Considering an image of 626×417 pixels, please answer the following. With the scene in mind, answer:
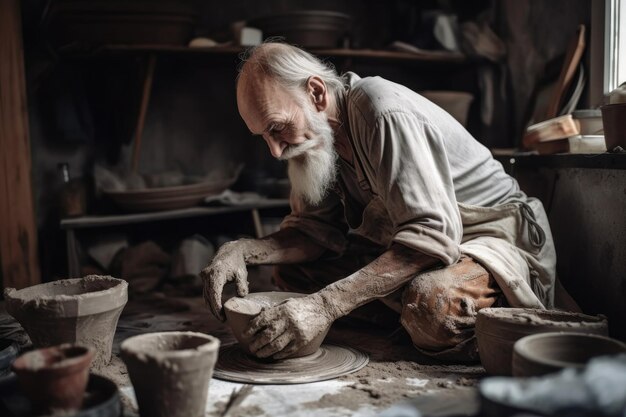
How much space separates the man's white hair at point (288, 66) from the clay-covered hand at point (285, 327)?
1.02m

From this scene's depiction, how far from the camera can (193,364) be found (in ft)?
6.53

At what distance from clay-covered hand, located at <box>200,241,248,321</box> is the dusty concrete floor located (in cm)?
35

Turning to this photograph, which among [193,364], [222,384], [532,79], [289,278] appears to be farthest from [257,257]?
[532,79]

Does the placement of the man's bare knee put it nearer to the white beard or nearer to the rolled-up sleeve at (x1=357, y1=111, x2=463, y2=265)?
the rolled-up sleeve at (x1=357, y1=111, x2=463, y2=265)

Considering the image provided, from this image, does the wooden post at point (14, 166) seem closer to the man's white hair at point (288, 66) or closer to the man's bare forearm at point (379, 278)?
the man's white hair at point (288, 66)

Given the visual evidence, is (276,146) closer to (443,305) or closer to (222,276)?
(222,276)

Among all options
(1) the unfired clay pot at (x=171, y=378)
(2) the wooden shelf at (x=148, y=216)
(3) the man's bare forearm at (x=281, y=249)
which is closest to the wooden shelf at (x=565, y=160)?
(3) the man's bare forearm at (x=281, y=249)

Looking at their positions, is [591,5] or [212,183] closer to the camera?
[591,5]

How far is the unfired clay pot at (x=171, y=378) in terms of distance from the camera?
1974 mm

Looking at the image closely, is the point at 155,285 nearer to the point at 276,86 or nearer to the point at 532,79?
the point at 276,86

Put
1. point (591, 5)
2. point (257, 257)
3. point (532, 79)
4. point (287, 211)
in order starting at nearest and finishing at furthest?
point (257, 257) < point (591, 5) < point (532, 79) < point (287, 211)

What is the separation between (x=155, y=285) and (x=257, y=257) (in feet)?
6.12

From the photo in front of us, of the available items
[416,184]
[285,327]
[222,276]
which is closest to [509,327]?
[416,184]

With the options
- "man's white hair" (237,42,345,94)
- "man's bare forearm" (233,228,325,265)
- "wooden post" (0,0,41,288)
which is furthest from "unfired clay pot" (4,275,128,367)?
"wooden post" (0,0,41,288)
